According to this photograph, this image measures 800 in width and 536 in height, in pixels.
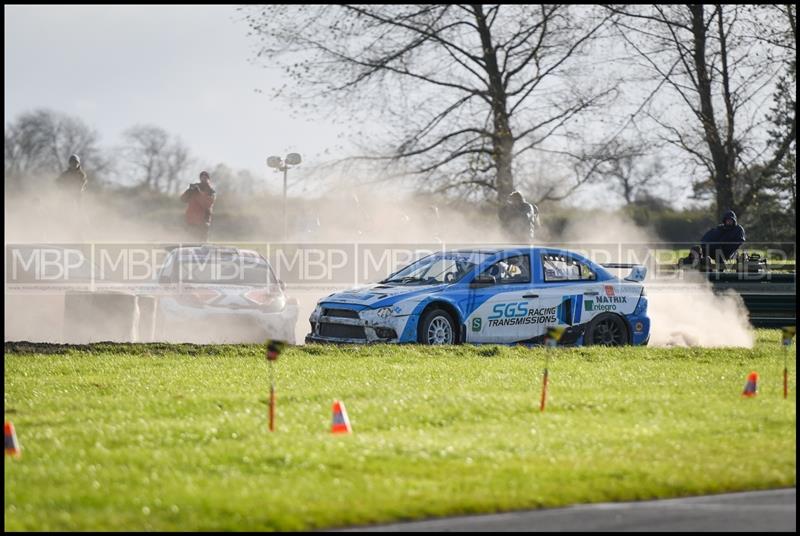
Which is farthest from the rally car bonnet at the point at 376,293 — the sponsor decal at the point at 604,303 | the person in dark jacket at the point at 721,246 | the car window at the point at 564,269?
the person in dark jacket at the point at 721,246

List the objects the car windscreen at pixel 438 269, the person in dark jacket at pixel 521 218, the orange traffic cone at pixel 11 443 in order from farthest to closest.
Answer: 1. the person in dark jacket at pixel 521 218
2. the car windscreen at pixel 438 269
3. the orange traffic cone at pixel 11 443

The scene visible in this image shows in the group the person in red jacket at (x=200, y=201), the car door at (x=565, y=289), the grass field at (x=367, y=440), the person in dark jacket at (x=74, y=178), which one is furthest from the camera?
the person in red jacket at (x=200, y=201)

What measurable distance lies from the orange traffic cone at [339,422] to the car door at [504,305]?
7352 millimetres

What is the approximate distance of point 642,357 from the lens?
1631 cm

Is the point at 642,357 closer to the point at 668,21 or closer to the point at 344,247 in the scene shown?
the point at 344,247

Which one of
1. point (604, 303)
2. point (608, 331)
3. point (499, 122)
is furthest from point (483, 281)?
point (499, 122)

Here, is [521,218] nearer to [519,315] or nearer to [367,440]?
[519,315]

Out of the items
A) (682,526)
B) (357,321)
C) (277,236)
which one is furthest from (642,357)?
(277,236)

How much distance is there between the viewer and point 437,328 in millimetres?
17094

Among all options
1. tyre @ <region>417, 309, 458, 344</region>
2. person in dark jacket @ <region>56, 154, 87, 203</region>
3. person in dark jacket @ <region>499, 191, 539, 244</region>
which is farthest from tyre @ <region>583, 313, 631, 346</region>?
person in dark jacket @ <region>56, 154, 87, 203</region>

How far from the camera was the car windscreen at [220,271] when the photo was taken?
18.9m

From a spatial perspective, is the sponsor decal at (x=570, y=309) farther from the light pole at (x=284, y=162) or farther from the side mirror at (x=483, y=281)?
the light pole at (x=284, y=162)

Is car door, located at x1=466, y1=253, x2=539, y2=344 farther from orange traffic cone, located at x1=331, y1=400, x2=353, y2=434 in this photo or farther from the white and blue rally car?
orange traffic cone, located at x1=331, y1=400, x2=353, y2=434

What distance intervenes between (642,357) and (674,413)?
203 inches
